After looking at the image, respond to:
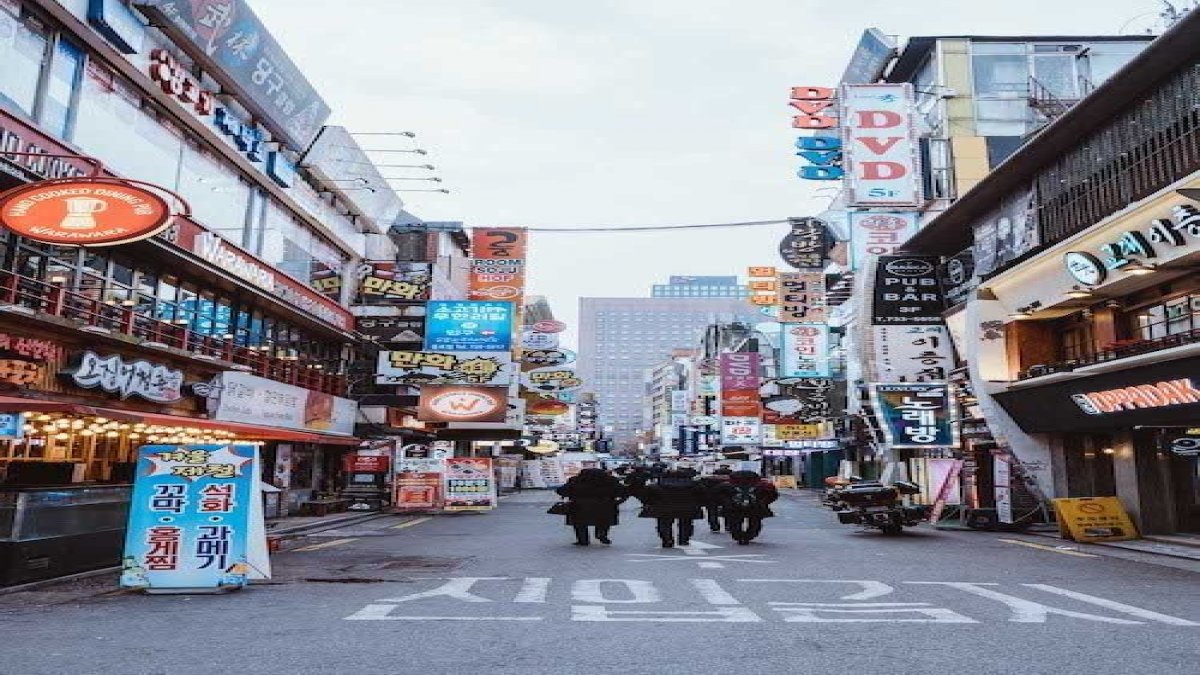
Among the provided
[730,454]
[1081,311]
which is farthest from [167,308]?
[730,454]

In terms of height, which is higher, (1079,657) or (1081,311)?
(1081,311)

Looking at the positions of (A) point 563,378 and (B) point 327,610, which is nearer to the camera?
(B) point 327,610

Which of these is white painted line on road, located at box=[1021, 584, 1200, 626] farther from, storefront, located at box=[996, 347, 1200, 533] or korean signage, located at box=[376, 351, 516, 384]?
korean signage, located at box=[376, 351, 516, 384]

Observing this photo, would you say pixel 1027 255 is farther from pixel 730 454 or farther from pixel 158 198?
pixel 730 454

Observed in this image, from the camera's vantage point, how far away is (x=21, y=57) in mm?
16219

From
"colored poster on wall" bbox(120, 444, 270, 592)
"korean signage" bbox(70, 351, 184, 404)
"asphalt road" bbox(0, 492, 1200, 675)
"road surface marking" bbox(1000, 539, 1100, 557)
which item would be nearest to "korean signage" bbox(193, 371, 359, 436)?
"korean signage" bbox(70, 351, 184, 404)

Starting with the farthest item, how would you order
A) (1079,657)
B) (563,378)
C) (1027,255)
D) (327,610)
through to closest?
(563,378) → (1027,255) → (327,610) → (1079,657)

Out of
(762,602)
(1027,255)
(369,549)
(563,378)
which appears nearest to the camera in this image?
(762,602)

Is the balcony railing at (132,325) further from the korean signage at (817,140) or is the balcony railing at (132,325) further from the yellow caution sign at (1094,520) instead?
the korean signage at (817,140)

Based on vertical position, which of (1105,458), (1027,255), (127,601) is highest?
(1027,255)

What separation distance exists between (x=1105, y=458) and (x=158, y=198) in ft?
73.2

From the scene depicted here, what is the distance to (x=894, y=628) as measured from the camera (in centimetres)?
743

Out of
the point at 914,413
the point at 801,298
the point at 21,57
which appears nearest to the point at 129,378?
the point at 21,57

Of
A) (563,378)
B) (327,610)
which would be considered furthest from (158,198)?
(563,378)
